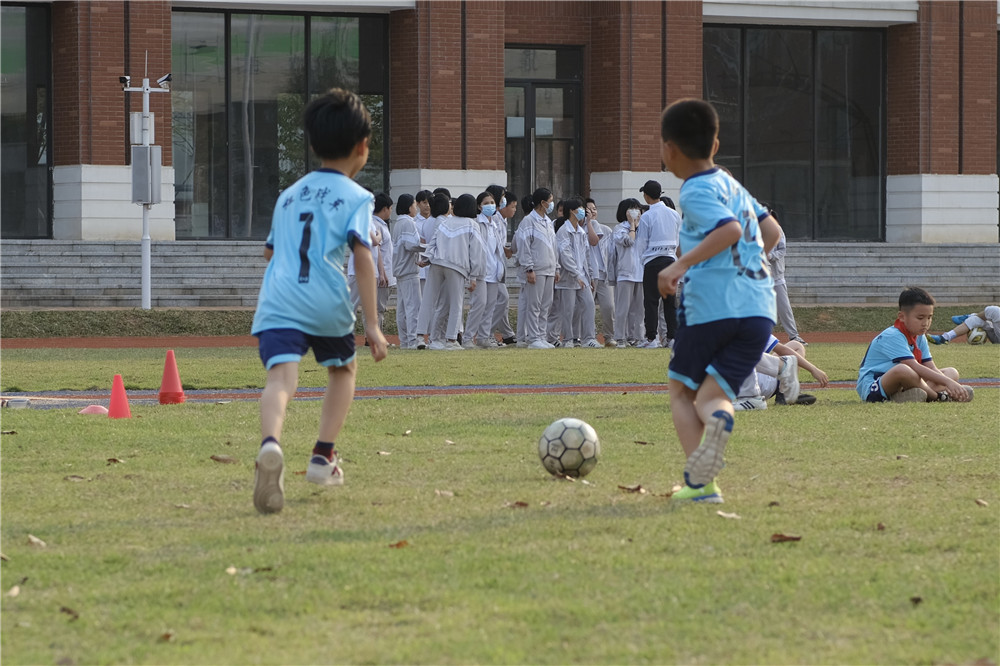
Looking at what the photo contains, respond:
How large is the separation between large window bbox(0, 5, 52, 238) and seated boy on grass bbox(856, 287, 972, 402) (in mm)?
22175

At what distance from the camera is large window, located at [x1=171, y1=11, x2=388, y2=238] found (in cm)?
3102

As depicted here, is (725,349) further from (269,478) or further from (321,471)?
(269,478)

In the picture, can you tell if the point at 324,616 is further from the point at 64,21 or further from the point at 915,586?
the point at 64,21

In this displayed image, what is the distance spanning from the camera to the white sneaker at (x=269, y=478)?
6.25m

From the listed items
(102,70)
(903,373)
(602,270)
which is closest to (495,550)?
(903,373)

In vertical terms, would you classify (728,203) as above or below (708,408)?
above

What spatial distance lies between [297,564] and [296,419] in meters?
5.29

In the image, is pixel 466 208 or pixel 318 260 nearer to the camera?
pixel 318 260

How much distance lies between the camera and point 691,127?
672 centimetres

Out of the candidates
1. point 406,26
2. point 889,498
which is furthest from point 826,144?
point 889,498

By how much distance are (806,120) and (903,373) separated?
25.2 metres

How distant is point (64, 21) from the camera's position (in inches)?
1145

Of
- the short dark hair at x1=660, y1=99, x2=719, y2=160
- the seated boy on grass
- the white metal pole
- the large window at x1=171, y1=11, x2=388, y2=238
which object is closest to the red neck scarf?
the seated boy on grass

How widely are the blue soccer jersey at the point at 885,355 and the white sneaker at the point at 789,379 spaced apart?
0.61 metres
